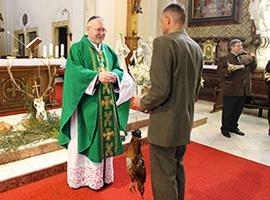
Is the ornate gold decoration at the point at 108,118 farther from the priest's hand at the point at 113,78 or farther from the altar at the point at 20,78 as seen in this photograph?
the altar at the point at 20,78

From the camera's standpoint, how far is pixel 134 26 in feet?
22.6

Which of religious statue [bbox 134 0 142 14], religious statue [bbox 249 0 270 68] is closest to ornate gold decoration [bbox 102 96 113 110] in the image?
religious statue [bbox 134 0 142 14]

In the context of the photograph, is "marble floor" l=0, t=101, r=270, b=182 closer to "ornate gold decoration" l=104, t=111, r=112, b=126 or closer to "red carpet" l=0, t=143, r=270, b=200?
"red carpet" l=0, t=143, r=270, b=200

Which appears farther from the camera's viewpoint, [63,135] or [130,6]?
[130,6]

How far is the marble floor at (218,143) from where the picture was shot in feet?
9.98

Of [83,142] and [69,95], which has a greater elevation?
[69,95]

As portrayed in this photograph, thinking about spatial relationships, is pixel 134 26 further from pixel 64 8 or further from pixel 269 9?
pixel 64 8

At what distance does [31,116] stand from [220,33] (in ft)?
19.2

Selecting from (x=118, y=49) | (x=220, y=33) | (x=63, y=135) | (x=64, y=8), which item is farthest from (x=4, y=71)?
(x=64, y=8)

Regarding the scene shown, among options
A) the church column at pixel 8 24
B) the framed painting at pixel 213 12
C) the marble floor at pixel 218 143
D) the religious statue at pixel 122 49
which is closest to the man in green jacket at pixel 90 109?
the marble floor at pixel 218 143

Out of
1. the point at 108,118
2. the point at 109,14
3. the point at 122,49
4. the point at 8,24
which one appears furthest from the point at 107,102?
the point at 8,24

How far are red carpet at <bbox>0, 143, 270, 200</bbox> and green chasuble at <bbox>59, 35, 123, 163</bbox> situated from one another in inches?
15.2

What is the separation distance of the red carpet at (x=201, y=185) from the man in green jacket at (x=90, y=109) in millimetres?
155

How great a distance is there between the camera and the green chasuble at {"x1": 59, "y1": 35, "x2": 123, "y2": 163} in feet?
8.33
